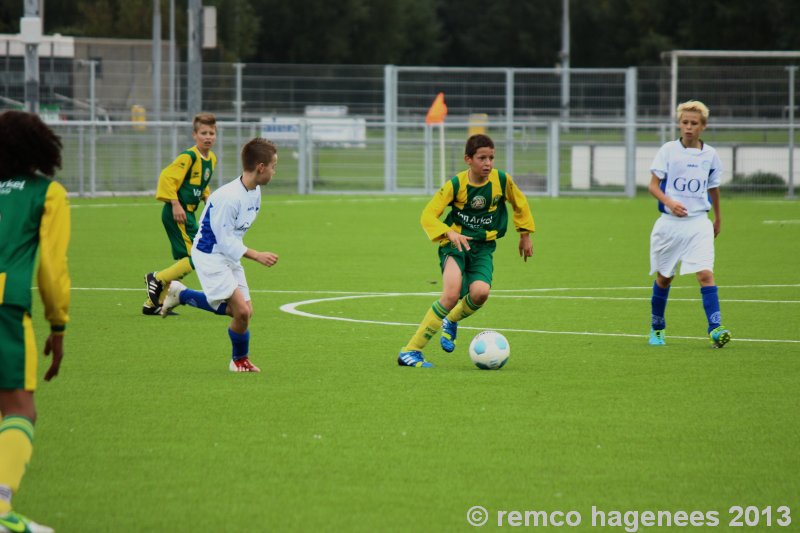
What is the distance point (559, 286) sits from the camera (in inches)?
589

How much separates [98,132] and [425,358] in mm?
23034

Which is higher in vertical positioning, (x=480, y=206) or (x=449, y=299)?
(x=480, y=206)

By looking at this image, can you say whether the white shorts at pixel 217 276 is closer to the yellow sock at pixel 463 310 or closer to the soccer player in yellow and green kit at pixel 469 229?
the soccer player in yellow and green kit at pixel 469 229

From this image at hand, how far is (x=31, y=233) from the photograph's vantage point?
5.39 metres

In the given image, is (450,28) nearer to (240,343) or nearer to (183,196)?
(183,196)

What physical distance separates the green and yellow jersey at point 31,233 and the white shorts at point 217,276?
12.3 ft

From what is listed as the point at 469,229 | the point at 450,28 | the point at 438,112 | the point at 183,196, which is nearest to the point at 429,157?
the point at 438,112

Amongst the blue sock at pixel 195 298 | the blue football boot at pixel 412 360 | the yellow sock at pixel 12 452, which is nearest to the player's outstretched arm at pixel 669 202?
the blue football boot at pixel 412 360

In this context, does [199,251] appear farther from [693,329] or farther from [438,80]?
[438,80]

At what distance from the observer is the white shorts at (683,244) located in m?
10.5

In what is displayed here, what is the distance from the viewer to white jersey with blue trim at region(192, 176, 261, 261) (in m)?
9.01

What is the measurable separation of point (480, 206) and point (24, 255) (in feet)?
15.8

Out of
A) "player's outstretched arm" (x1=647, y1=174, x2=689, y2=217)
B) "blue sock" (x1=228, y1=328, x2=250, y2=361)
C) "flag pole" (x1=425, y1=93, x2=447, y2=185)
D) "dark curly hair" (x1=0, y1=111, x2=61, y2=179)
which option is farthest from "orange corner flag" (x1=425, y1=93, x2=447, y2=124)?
"dark curly hair" (x1=0, y1=111, x2=61, y2=179)

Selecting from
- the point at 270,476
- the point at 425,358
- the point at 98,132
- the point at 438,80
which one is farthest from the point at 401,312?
the point at 438,80
